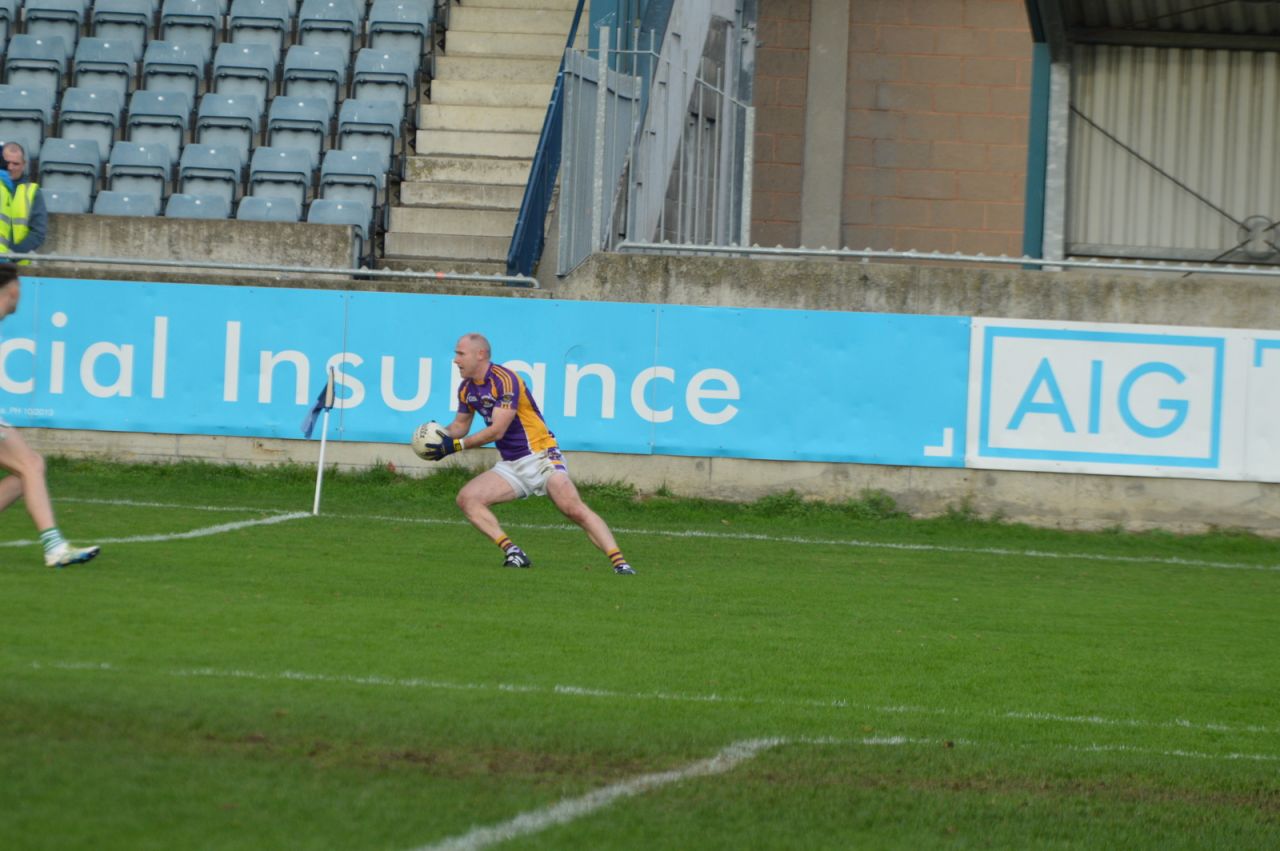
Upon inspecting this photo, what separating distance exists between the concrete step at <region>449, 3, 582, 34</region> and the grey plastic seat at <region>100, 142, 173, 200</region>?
4893mm

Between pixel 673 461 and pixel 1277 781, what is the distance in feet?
33.5

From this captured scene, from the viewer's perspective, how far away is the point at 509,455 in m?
12.2

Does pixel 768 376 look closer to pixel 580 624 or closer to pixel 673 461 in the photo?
pixel 673 461

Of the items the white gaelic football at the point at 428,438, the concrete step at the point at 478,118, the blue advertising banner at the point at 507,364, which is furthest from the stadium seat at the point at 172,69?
the white gaelic football at the point at 428,438

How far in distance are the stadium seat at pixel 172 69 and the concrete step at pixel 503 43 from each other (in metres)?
3.45

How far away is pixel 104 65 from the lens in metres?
23.6

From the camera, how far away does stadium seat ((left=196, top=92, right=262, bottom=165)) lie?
897 inches

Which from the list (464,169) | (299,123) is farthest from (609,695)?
(299,123)

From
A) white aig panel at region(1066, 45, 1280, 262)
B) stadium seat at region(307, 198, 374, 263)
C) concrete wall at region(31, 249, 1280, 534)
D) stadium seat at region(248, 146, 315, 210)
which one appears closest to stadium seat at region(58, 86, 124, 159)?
stadium seat at region(248, 146, 315, 210)

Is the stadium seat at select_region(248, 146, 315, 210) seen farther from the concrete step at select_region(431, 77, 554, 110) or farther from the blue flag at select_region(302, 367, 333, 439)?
the blue flag at select_region(302, 367, 333, 439)

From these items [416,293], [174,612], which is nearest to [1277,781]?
[174,612]

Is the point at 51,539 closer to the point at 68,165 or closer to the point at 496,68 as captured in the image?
the point at 68,165

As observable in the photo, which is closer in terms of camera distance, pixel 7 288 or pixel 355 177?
pixel 7 288

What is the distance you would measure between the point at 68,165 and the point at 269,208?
110 inches
